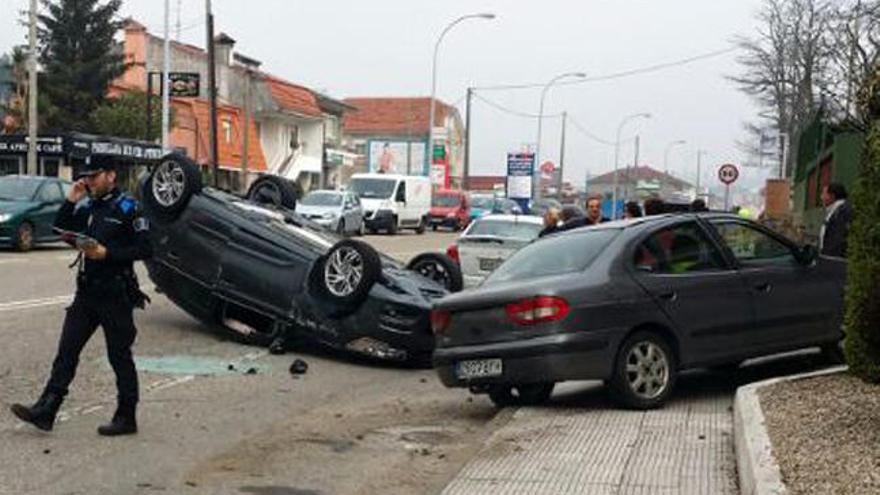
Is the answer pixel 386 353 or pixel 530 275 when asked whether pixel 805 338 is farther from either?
pixel 386 353

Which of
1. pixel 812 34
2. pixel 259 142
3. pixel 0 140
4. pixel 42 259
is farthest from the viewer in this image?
pixel 259 142

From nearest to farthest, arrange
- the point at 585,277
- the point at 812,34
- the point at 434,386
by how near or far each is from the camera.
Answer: the point at 585,277 → the point at 434,386 → the point at 812,34

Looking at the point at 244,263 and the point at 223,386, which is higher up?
the point at 244,263

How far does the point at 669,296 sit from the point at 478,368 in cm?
151

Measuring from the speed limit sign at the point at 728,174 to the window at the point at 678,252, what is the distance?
22909 mm

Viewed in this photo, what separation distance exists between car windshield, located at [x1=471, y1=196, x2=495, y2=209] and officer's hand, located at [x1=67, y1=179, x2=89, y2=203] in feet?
160

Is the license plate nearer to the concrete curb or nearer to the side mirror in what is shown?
the side mirror

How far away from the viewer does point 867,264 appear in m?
6.68

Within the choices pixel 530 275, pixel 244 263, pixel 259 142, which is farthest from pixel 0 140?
Answer: pixel 530 275

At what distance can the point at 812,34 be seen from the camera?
142ft

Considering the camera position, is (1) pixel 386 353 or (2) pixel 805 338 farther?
(1) pixel 386 353

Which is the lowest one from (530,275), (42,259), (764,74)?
(42,259)

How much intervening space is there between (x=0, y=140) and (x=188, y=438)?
3173cm

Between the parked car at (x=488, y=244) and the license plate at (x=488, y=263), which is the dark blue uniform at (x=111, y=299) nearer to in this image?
the parked car at (x=488, y=244)
